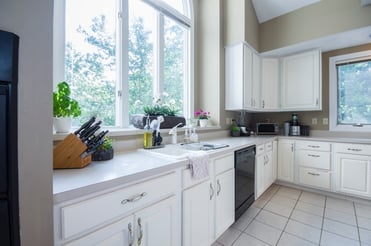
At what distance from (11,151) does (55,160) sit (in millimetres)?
600

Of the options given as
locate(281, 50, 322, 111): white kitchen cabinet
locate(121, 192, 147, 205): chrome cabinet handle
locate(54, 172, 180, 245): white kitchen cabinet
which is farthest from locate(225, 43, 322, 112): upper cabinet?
locate(121, 192, 147, 205): chrome cabinet handle

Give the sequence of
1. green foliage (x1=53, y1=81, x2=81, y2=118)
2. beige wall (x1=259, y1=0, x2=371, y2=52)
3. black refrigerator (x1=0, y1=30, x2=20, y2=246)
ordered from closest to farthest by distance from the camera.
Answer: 1. black refrigerator (x1=0, y1=30, x2=20, y2=246)
2. green foliage (x1=53, y1=81, x2=81, y2=118)
3. beige wall (x1=259, y1=0, x2=371, y2=52)

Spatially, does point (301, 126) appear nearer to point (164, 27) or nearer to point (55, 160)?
point (164, 27)

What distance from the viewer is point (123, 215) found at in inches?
35.6

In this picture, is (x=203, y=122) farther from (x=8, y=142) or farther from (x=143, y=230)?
(x=8, y=142)

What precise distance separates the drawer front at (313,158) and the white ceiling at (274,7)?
230cm

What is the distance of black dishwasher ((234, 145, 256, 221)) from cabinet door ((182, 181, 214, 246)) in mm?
486

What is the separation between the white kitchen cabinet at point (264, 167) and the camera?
7.95ft

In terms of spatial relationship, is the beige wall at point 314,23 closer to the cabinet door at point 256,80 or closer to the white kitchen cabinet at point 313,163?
the cabinet door at point 256,80

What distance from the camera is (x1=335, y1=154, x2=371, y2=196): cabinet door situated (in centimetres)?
242

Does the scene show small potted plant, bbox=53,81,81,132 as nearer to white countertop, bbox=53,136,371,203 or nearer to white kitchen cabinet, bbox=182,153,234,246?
white countertop, bbox=53,136,371,203

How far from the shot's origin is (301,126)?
3.26 meters

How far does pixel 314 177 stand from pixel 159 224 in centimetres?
279

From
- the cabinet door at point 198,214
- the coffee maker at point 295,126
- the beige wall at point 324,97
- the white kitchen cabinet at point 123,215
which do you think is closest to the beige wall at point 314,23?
the beige wall at point 324,97
